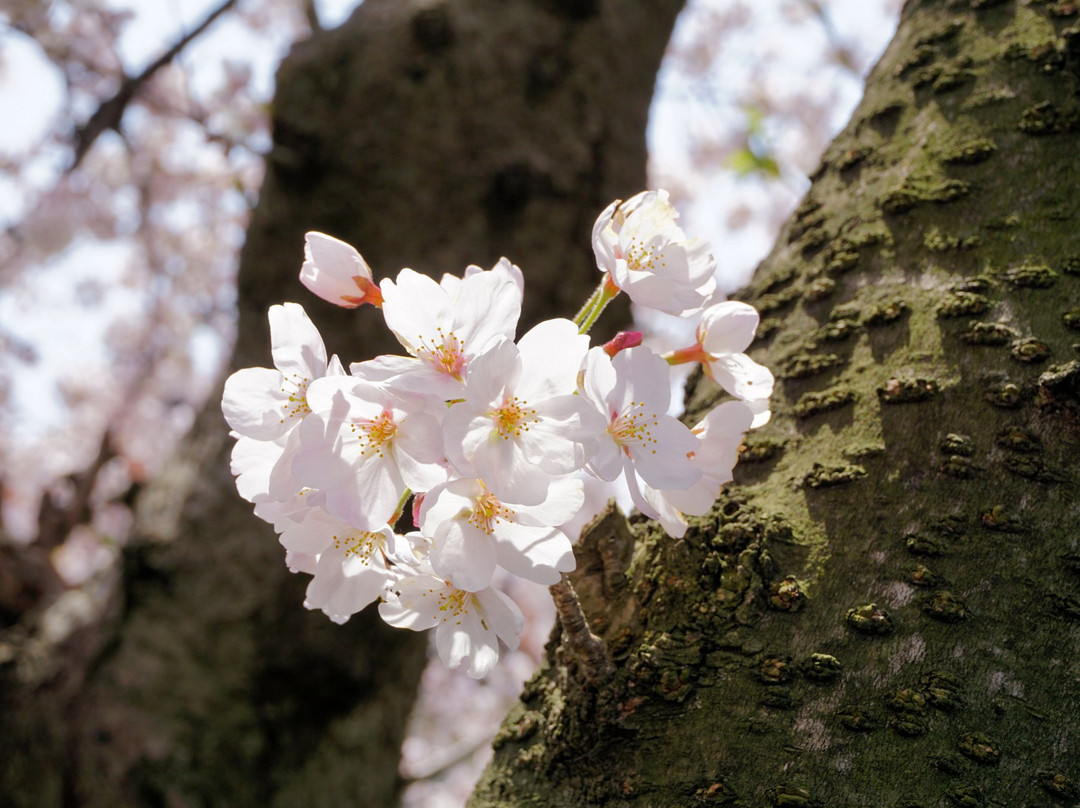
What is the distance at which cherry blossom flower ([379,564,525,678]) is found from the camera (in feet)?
2.61

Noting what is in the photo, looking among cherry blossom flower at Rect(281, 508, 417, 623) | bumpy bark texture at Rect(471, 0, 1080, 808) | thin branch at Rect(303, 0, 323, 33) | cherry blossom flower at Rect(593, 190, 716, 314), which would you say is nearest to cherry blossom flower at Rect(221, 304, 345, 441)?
cherry blossom flower at Rect(281, 508, 417, 623)

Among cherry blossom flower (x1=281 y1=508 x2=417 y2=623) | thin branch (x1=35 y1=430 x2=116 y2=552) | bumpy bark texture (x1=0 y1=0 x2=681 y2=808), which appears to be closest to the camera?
cherry blossom flower (x1=281 y1=508 x2=417 y2=623)

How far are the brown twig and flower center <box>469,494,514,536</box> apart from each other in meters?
0.13

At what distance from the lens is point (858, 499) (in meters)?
0.94

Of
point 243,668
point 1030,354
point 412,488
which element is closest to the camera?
point 412,488

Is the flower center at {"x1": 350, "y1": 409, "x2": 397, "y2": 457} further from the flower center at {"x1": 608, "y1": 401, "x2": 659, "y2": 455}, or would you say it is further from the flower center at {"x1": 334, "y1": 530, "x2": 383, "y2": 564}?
the flower center at {"x1": 608, "y1": 401, "x2": 659, "y2": 455}

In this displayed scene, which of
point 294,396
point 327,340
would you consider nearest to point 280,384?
point 294,396

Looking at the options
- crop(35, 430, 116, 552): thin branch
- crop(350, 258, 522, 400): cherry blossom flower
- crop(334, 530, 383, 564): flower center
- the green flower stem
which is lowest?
crop(35, 430, 116, 552): thin branch

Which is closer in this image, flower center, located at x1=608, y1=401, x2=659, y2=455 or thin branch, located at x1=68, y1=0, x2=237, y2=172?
flower center, located at x1=608, y1=401, x2=659, y2=455

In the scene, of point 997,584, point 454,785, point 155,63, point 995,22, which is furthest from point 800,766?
point 454,785

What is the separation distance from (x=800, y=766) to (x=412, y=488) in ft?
1.65

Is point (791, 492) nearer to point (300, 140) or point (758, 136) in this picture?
point (300, 140)

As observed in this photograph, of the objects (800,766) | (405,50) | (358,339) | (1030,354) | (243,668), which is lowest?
(243,668)

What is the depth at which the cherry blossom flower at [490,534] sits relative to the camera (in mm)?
688
